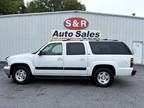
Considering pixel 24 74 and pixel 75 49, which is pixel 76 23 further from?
pixel 24 74

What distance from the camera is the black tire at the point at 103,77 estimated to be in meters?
9.55

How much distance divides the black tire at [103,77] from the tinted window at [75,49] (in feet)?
3.23

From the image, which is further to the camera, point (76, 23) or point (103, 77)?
point (76, 23)

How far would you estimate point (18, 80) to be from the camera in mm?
9875

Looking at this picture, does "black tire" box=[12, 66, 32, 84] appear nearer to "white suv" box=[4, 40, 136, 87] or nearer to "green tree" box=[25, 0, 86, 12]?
"white suv" box=[4, 40, 136, 87]

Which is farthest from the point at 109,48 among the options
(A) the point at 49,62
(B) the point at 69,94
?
(B) the point at 69,94

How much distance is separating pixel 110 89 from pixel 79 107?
283 centimetres

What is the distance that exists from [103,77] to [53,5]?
50.8m

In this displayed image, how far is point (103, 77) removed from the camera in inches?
379

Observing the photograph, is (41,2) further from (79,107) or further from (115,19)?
(79,107)

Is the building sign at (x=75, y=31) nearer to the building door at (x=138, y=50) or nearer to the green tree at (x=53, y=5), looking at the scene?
the building door at (x=138, y=50)

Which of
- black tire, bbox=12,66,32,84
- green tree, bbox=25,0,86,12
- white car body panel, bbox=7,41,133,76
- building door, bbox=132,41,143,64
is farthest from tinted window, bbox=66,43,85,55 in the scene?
green tree, bbox=25,0,86,12

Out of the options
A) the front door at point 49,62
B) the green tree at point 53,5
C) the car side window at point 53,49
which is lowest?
the front door at point 49,62

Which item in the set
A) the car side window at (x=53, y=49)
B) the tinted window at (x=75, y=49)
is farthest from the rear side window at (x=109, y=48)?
the car side window at (x=53, y=49)
